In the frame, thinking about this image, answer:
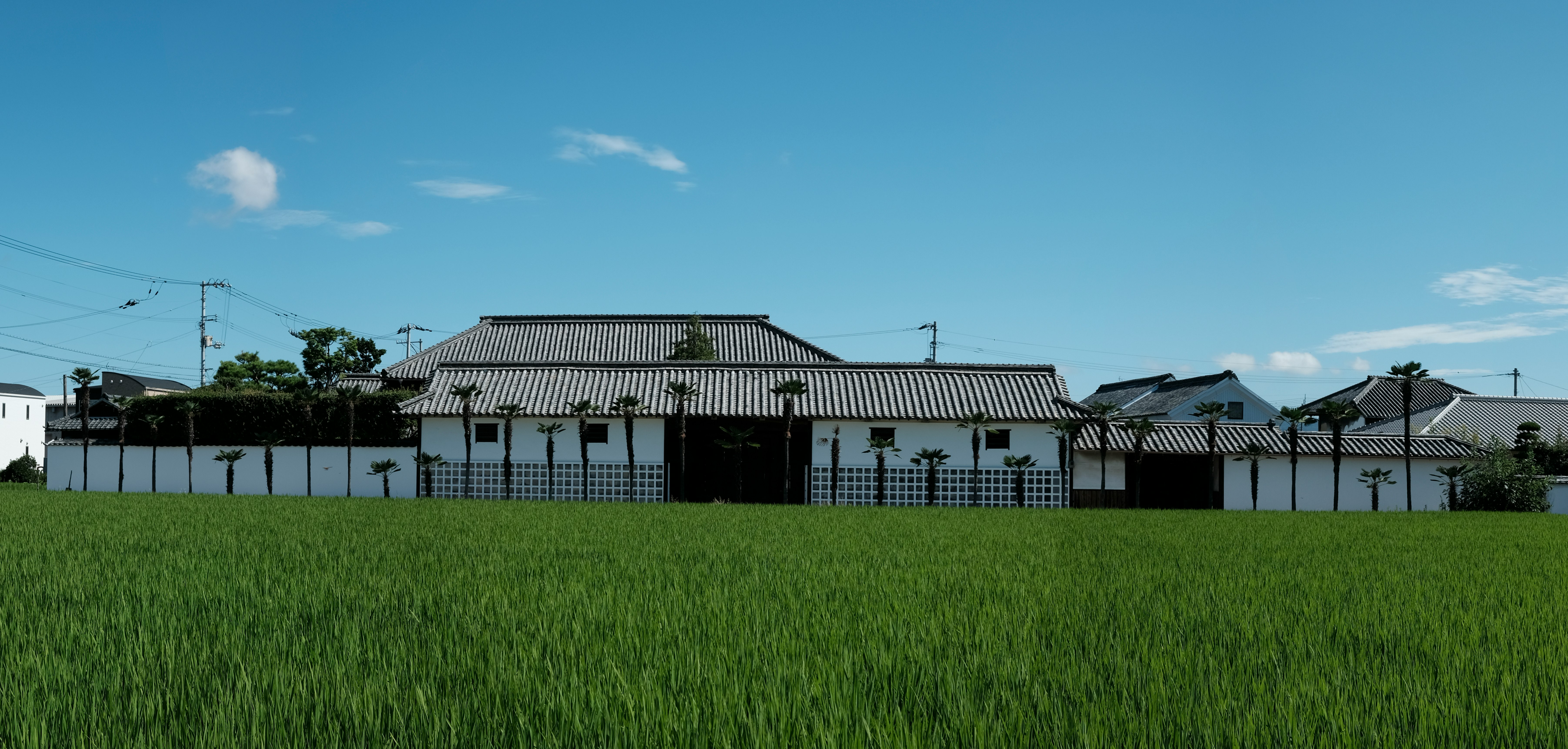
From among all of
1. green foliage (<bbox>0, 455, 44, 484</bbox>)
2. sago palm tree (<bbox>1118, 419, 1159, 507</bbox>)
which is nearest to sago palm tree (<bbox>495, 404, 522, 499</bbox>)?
sago palm tree (<bbox>1118, 419, 1159, 507</bbox>)

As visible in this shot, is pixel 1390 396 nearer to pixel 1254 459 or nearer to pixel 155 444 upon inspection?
pixel 1254 459

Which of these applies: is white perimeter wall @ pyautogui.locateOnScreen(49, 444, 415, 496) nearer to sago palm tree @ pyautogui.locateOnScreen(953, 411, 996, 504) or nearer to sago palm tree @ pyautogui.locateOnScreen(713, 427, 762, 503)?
sago palm tree @ pyautogui.locateOnScreen(713, 427, 762, 503)

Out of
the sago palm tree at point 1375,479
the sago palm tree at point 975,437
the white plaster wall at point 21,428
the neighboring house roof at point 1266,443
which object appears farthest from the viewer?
the white plaster wall at point 21,428

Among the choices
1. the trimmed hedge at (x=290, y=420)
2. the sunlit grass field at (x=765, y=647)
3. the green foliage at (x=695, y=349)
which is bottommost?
the sunlit grass field at (x=765, y=647)

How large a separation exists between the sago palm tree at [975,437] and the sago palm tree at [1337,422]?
8.65 metres

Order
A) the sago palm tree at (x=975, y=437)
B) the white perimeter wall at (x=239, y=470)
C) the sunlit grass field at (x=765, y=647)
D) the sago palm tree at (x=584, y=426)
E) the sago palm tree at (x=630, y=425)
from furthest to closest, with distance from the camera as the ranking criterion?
the white perimeter wall at (x=239, y=470) < the sago palm tree at (x=975, y=437) < the sago palm tree at (x=584, y=426) < the sago palm tree at (x=630, y=425) < the sunlit grass field at (x=765, y=647)

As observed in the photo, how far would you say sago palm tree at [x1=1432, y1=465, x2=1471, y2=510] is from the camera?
85.7 feet

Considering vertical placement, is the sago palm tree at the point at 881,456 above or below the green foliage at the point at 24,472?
above

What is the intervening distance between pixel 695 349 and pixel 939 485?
11.3m

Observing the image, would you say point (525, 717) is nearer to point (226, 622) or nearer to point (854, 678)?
point (854, 678)

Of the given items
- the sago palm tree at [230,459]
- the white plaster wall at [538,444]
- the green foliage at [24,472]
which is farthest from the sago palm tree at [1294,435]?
the green foliage at [24,472]

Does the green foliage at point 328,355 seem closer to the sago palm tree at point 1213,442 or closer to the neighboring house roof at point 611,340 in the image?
the neighboring house roof at point 611,340

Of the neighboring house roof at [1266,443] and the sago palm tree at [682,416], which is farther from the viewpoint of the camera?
the neighboring house roof at [1266,443]

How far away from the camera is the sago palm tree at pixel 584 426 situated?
77.9 feet
